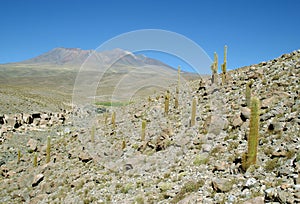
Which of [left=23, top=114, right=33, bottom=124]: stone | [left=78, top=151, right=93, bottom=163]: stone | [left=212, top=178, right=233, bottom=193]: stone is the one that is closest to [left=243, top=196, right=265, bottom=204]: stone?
[left=212, top=178, right=233, bottom=193]: stone

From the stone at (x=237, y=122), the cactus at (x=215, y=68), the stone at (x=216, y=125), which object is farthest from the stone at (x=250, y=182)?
the cactus at (x=215, y=68)

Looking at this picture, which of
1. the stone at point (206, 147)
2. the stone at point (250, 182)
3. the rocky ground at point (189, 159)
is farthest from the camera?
the stone at point (206, 147)

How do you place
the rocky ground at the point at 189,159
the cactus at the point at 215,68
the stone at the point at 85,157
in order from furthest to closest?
the cactus at the point at 215,68
the stone at the point at 85,157
the rocky ground at the point at 189,159

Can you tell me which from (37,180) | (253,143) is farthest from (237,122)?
(37,180)

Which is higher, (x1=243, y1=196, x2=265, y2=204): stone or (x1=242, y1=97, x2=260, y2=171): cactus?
(x1=242, y1=97, x2=260, y2=171): cactus

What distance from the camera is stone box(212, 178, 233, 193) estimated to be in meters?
7.23

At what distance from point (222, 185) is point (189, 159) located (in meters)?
3.57

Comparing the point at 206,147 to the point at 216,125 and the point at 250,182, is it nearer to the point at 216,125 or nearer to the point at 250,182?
the point at 216,125

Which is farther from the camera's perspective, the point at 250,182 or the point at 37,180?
the point at 37,180

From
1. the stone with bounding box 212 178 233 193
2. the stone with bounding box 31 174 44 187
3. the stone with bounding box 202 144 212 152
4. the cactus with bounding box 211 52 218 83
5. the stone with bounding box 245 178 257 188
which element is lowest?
the stone with bounding box 31 174 44 187

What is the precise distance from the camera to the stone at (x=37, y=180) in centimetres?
1473

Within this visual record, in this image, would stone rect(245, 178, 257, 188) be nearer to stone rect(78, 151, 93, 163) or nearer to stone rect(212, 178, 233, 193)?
stone rect(212, 178, 233, 193)

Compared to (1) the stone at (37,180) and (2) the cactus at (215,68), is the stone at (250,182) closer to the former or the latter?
(1) the stone at (37,180)

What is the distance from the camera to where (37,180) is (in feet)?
48.3
